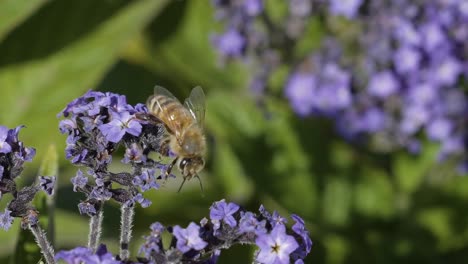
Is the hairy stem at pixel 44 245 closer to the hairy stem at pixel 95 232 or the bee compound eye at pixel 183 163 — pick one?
the hairy stem at pixel 95 232

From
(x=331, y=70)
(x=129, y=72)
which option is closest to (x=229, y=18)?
(x=331, y=70)

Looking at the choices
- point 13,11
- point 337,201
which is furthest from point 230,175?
point 13,11

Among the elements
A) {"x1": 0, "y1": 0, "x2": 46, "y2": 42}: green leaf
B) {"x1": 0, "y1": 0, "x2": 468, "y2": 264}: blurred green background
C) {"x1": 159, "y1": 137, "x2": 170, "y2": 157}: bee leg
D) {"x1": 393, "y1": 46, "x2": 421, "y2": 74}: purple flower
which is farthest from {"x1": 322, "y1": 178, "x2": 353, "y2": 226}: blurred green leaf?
{"x1": 159, "y1": 137, "x2": 170, "y2": 157}: bee leg

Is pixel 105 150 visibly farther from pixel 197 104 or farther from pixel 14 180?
pixel 197 104

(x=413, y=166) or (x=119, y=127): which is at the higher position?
(x=119, y=127)

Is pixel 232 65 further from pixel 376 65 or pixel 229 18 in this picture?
pixel 376 65

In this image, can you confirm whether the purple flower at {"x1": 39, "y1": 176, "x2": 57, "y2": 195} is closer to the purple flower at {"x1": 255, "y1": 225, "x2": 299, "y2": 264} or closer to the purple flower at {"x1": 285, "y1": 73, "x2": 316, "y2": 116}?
the purple flower at {"x1": 255, "y1": 225, "x2": 299, "y2": 264}
